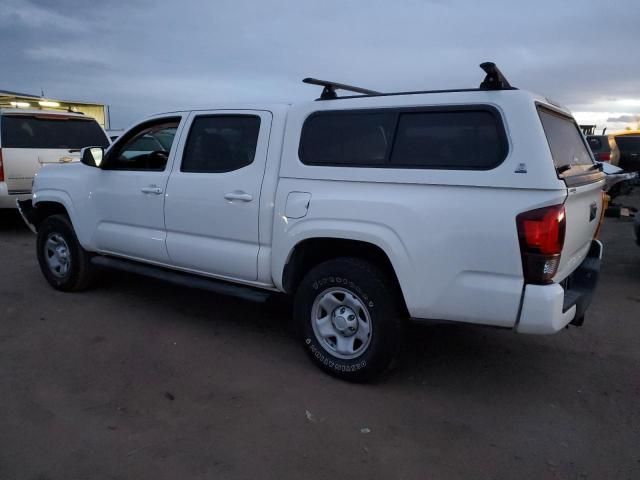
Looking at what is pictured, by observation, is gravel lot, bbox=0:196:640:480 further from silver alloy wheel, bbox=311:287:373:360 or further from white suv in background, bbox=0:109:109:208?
white suv in background, bbox=0:109:109:208

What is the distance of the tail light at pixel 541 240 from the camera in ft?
9.07

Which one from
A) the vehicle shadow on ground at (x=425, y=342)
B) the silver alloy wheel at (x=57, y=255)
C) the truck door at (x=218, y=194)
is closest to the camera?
the vehicle shadow on ground at (x=425, y=342)

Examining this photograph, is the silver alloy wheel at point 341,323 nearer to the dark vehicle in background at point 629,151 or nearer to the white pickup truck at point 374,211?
the white pickup truck at point 374,211

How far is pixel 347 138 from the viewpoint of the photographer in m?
3.51

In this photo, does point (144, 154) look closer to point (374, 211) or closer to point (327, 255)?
point (327, 255)

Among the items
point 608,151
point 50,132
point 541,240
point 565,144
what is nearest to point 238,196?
point 541,240

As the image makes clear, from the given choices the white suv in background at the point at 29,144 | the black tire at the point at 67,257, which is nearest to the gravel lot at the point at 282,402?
the black tire at the point at 67,257

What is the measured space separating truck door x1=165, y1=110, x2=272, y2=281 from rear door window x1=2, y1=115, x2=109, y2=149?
16.2ft

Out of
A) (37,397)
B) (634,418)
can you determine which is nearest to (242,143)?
(37,397)

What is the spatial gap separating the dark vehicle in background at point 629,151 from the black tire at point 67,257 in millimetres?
12977

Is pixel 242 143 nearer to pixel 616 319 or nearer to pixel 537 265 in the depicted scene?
pixel 537 265

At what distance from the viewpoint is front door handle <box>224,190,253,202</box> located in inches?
149

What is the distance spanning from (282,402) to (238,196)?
1493 mm

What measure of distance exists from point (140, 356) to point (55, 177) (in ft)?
7.82
